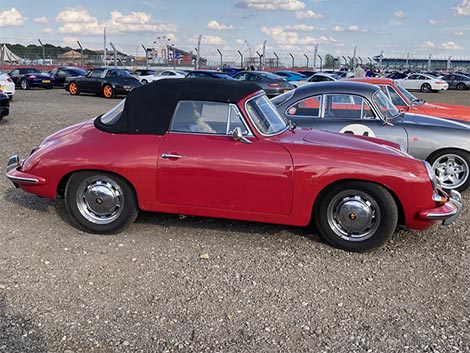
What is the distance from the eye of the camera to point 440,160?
255 inches

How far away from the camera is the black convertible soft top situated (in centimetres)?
462

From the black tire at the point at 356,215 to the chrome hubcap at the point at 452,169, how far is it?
265 centimetres

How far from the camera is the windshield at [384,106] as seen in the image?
689 centimetres

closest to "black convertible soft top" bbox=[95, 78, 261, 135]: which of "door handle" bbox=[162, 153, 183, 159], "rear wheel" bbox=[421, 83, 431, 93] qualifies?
"door handle" bbox=[162, 153, 183, 159]

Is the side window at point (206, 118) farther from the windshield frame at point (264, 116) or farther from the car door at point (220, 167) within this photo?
the windshield frame at point (264, 116)

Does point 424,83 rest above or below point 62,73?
above

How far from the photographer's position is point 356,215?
14.2 ft

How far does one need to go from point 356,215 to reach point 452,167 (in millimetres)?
2921

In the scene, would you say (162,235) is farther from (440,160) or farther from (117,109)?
(440,160)

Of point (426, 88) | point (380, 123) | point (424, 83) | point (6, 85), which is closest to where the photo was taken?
point (380, 123)

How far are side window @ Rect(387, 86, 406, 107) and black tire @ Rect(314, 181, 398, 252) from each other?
Answer: 4896 millimetres

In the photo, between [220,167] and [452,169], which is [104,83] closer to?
[452,169]

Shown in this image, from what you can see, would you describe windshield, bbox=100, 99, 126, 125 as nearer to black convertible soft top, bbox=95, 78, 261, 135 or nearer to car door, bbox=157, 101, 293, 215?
black convertible soft top, bbox=95, 78, 261, 135

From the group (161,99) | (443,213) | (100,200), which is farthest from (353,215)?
(100,200)
